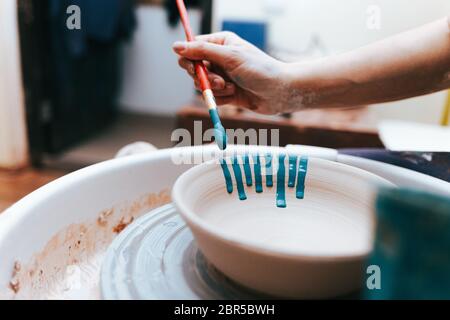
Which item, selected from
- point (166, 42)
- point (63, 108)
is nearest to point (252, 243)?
point (63, 108)

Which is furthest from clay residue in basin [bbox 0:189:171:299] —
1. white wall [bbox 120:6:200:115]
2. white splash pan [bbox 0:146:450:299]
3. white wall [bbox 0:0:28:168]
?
white wall [bbox 120:6:200:115]

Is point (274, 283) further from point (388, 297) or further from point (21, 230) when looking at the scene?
point (21, 230)

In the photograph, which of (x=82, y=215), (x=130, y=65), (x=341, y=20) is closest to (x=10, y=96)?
(x=130, y=65)

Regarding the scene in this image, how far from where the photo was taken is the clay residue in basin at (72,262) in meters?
0.52

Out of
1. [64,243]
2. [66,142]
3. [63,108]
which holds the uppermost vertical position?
[64,243]

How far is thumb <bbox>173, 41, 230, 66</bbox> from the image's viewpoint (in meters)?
0.75

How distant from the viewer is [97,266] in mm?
610

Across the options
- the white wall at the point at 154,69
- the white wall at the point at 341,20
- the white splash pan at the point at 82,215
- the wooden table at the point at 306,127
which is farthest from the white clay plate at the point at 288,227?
the white wall at the point at 154,69

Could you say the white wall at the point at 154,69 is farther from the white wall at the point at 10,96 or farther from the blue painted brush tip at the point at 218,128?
the blue painted brush tip at the point at 218,128

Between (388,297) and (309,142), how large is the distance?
1.19 meters

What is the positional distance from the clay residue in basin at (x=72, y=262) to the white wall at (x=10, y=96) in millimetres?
1699

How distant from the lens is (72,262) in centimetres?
60

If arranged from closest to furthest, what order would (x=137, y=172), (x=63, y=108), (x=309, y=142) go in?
1. (x=137, y=172)
2. (x=309, y=142)
3. (x=63, y=108)

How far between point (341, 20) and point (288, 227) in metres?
1.50
